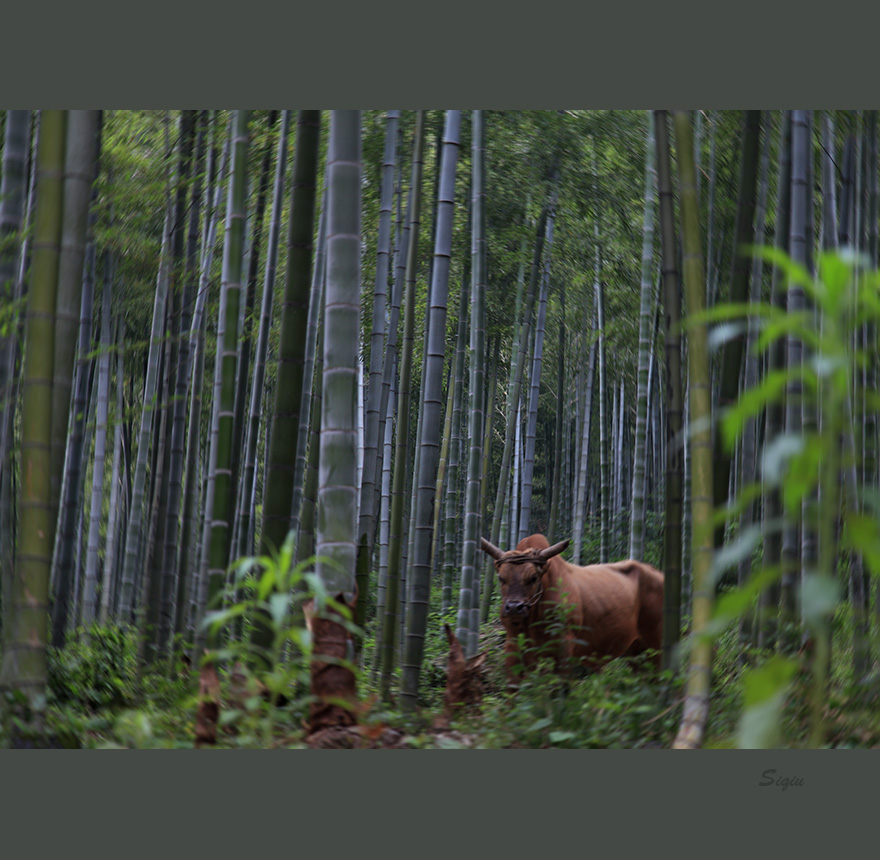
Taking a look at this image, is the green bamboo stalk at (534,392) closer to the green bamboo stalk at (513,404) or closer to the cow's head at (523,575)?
the green bamboo stalk at (513,404)

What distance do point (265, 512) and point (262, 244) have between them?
4.93 ft

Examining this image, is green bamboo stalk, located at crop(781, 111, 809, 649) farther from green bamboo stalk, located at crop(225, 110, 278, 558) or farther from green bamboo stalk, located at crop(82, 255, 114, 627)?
green bamboo stalk, located at crop(82, 255, 114, 627)

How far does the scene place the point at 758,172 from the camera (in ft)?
9.61

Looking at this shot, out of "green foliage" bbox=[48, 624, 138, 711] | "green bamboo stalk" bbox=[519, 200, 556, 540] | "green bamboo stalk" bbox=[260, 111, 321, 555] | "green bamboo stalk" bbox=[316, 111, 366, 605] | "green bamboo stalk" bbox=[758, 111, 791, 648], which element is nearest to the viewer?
"green bamboo stalk" bbox=[316, 111, 366, 605]

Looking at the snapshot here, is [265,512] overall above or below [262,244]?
below

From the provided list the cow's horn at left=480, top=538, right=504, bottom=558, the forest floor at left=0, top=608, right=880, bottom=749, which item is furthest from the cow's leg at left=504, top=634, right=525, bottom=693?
the cow's horn at left=480, top=538, right=504, bottom=558

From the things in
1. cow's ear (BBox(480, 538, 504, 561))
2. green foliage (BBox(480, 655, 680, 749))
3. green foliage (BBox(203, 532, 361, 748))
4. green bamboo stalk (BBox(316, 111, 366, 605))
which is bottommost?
green foliage (BBox(480, 655, 680, 749))

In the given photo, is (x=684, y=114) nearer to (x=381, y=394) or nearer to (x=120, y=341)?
(x=381, y=394)

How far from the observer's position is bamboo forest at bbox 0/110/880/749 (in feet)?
7.66

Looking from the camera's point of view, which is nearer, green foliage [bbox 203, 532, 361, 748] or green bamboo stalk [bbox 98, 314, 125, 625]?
green foliage [bbox 203, 532, 361, 748]

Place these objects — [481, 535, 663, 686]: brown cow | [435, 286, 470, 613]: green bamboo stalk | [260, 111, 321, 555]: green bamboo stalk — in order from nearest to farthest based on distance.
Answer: [260, 111, 321, 555]: green bamboo stalk → [481, 535, 663, 686]: brown cow → [435, 286, 470, 613]: green bamboo stalk

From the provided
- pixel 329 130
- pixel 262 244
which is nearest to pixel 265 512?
pixel 329 130

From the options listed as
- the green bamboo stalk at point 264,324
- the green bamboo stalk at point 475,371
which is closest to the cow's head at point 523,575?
the green bamboo stalk at point 475,371

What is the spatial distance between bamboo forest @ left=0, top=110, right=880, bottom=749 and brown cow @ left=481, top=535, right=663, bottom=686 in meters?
0.02
